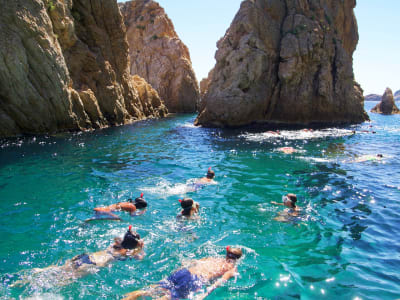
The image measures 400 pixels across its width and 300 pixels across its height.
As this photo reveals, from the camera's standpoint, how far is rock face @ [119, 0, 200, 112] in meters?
59.4

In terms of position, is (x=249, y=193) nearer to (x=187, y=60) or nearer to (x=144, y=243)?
(x=144, y=243)

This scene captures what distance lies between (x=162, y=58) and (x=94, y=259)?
58366 millimetres

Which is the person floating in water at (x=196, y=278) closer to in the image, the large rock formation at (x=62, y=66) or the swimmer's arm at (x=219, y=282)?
the swimmer's arm at (x=219, y=282)

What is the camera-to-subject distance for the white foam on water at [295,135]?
23.4 metres

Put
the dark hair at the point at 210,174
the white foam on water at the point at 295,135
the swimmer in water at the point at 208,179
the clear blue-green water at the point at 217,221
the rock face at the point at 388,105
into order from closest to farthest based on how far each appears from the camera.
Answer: the clear blue-green water at the point at 217,221
the swimmer in water at the point at 208,179
the dark hair at the point at 210,174
the white foam on water at the point at 295,135
the rock face at the point at 388,105

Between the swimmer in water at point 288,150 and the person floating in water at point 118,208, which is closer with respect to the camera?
the person floating in water at point 118,208

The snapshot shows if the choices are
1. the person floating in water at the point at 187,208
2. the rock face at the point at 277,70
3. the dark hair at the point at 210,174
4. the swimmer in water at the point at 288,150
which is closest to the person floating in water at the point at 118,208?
the person floating in water at the point at 187,208

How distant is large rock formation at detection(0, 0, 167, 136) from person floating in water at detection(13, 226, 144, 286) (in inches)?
693

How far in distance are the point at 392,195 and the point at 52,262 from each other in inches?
462

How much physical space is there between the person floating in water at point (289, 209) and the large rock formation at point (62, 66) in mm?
19703

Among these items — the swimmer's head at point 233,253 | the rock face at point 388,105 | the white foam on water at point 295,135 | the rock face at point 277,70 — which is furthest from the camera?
the rock face at point 388,105

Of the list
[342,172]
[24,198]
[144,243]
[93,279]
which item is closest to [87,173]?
[24,198]

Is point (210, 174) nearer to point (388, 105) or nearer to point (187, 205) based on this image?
point (187, 205)

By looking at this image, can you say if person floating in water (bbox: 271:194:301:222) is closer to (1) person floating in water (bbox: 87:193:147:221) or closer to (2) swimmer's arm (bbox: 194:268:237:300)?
(2) swimmer's arm (bbox: 194:268:237:300)
